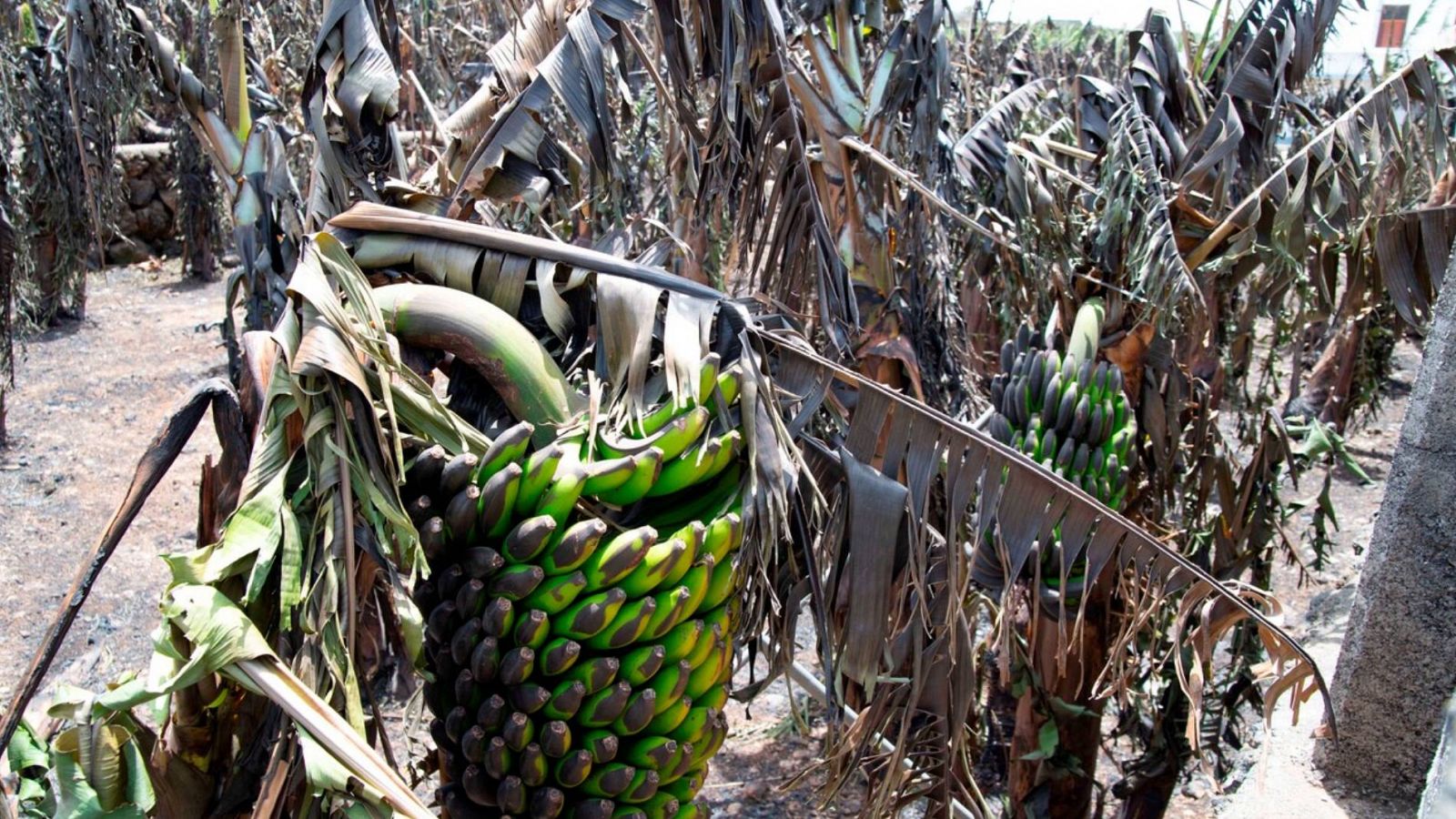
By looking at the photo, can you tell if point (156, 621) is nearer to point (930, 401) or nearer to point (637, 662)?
point (930, 401)

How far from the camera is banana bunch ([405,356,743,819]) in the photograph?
1681mm

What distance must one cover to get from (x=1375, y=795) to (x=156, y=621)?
18.7 feet

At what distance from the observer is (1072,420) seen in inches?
147

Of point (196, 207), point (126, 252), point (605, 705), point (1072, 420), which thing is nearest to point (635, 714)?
point (605, 705)

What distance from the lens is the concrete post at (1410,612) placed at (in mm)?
3092

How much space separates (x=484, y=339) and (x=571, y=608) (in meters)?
0.45

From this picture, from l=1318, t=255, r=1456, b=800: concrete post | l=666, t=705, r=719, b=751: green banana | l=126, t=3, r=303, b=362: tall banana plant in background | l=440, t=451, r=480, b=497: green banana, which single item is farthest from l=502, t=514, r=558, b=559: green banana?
l=1318, t=255, r=1456, b=800: concrete post

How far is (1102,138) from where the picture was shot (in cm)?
440

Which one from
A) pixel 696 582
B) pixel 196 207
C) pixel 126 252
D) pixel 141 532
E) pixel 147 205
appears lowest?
pixel 141 532

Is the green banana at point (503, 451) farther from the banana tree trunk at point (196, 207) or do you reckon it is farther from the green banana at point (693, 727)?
the banana tree trunk at point (196, 207)

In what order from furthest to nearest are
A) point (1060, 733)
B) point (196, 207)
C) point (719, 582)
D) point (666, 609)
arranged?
point (196, 207) < point (1060, 733) < point (719, 582) < point (666, 609)

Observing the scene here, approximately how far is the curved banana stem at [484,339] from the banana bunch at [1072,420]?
2.35 metres

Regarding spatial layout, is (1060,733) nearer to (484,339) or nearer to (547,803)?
(547,803)

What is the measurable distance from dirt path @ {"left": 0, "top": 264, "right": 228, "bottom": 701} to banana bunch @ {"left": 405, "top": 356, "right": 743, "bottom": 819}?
2.21 m
